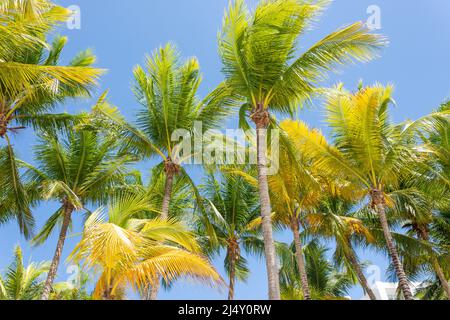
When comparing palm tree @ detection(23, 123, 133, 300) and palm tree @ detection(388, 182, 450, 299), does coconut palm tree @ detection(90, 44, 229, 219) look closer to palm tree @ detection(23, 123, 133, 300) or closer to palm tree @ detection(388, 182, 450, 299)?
palm tree @ detection(23, 123, 133, 300)

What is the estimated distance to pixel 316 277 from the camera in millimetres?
20766

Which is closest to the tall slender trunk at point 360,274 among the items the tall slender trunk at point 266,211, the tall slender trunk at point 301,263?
the tall slender trunk at point 301,263

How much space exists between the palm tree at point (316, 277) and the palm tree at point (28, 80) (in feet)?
34.4

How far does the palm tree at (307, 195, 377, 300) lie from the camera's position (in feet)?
47.3

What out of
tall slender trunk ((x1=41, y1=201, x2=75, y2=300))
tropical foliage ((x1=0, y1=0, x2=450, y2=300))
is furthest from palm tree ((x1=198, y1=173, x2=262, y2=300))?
tall slender trunk ((x1=41, y1=201, x2=75, y2=300))

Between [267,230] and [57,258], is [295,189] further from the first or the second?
[57,258]

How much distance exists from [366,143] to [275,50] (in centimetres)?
401

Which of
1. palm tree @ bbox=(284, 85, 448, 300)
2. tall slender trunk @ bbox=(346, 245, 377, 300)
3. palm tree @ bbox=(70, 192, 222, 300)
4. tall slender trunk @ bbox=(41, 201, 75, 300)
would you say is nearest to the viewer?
palm tree @ bbox=(70, 192, 222, 300)

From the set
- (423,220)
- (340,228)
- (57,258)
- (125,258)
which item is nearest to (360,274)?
(340,228)

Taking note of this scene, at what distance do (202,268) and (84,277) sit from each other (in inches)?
524

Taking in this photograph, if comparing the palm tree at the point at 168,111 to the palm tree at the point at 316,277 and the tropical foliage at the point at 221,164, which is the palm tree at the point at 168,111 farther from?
the palm tree at the point at 316,277

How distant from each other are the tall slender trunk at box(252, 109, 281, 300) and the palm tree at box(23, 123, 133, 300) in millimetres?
5173

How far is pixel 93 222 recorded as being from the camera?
6098mm
